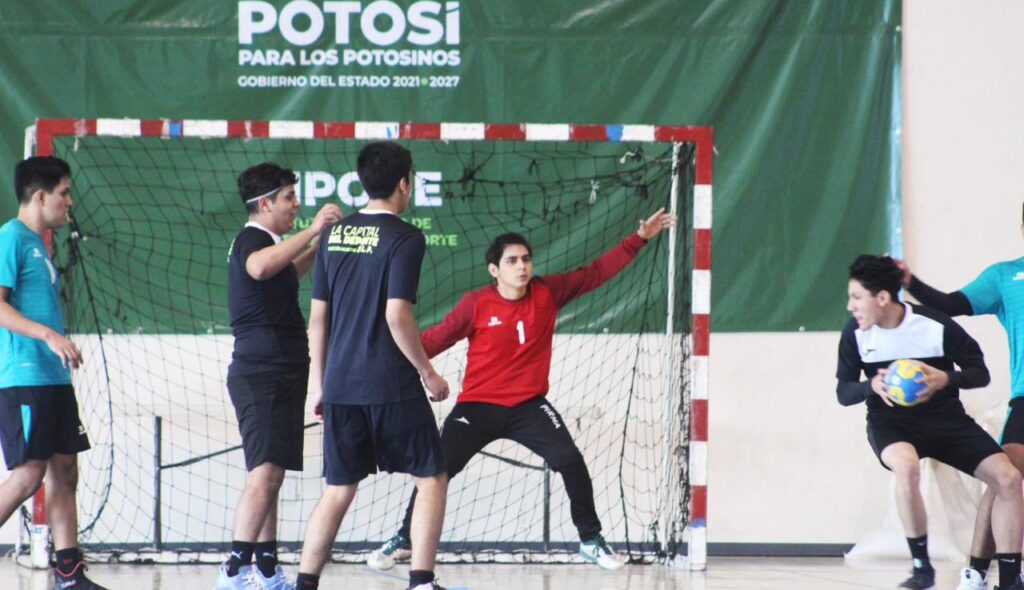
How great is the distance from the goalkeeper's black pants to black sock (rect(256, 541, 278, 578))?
3.50 feet

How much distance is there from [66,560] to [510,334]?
2512 millimetres

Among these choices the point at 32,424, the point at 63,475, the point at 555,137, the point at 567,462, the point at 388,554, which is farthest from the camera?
the point at 555,137

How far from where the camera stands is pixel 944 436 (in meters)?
5.72

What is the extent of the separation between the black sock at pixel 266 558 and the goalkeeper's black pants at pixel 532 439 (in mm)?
1066

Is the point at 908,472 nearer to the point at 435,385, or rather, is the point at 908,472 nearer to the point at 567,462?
the point at 567,462

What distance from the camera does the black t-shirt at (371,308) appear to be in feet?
15.8

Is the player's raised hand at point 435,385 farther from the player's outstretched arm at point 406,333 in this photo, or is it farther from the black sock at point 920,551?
the black sock at point 920,551

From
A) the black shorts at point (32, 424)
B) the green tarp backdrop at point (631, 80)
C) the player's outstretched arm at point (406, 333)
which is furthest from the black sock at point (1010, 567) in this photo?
the black shorts at point (32, 424)

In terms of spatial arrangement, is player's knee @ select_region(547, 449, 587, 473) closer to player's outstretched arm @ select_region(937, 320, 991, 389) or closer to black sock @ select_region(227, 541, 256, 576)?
black sock @ select_region(227, 541, 256, 576)

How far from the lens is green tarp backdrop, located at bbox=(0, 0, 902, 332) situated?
25.0ft

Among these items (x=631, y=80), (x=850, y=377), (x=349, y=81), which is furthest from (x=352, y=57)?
(x=850, y=377)

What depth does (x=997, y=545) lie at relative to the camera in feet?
18.6

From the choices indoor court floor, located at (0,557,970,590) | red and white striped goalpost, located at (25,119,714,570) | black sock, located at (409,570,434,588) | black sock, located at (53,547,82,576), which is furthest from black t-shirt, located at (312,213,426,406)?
red and white striped goalpost, located at (25,119,714,570)

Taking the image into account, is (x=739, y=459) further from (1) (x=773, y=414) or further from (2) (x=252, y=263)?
(2) (x=252, y=263)
